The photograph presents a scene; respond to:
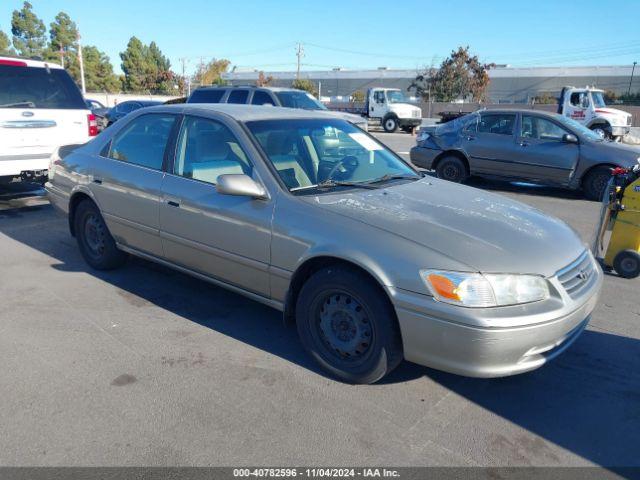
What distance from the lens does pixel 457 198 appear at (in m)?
3.78

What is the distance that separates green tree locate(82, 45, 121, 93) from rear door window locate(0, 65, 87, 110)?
60.1 metres

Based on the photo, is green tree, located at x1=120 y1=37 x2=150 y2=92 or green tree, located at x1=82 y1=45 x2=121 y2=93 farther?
green tree, located at x1=120 y1=37 x2=150 y2=92

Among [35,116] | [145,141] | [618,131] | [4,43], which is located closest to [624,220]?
[145,141]

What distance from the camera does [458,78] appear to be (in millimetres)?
44812

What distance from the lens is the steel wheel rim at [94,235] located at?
497cm

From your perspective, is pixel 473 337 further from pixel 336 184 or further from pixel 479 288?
pixel 336 184

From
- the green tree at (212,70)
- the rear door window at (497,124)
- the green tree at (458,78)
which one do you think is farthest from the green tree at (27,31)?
the rear door window at (497,124)

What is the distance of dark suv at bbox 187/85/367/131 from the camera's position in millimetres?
12891

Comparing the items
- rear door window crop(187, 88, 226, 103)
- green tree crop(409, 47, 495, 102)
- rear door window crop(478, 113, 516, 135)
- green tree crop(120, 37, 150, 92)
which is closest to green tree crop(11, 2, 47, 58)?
green tree crop(120, 37, 150, 92)

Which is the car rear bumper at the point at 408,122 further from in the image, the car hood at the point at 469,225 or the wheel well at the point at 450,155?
the car hood at the point at 469,225

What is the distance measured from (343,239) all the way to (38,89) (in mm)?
6290

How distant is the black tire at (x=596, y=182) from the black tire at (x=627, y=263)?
436cm

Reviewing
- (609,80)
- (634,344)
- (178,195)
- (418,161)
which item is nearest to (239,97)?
(418,161)

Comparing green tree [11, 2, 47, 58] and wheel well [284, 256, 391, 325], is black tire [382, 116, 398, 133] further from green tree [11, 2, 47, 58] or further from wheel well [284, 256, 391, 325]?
green tree [11, 2, 47, 58]
